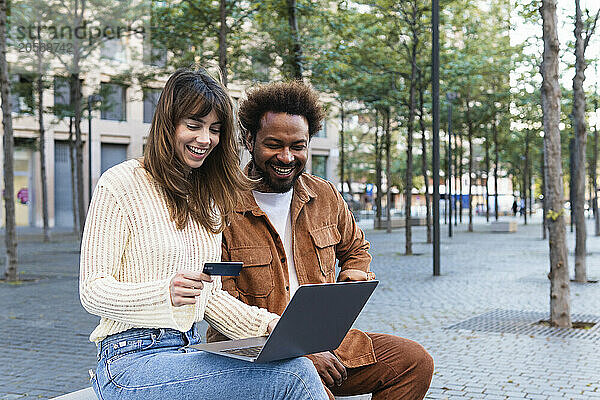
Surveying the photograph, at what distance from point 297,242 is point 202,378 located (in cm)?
108

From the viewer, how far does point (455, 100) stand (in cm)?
3175

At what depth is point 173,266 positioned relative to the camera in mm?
2848

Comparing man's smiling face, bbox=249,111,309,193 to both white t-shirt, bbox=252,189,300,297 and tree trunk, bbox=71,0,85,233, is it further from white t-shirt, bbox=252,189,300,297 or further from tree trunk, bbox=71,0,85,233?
tree trunk, bbox=71,0,85,233

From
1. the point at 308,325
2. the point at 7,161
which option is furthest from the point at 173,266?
the point at 7,161

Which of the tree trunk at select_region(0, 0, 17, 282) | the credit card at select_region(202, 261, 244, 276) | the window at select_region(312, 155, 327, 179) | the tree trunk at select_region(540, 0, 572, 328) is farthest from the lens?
the window at select_region(312, 155, 327, 179)

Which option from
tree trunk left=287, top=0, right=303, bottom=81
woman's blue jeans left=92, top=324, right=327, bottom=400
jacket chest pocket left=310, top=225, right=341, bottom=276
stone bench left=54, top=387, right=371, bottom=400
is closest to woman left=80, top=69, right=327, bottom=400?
woman's blue jeans left=92, top=324, right=327, bottom=400

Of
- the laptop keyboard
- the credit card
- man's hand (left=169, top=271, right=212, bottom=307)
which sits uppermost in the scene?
the credit card

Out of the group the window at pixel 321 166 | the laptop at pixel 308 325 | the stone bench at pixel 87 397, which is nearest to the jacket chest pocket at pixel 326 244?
the stone bench at pixel 87 397

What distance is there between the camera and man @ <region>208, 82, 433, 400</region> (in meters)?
3.38

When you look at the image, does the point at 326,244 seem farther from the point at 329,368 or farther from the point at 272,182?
the point at 329,368

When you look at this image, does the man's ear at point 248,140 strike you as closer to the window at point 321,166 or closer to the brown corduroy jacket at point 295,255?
the brown corduroy jacket at point 295,255

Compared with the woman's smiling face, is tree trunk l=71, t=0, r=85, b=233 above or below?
above

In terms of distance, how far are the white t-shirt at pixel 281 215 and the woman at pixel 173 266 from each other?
408 mm

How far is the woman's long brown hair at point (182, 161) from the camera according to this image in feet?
9.61
